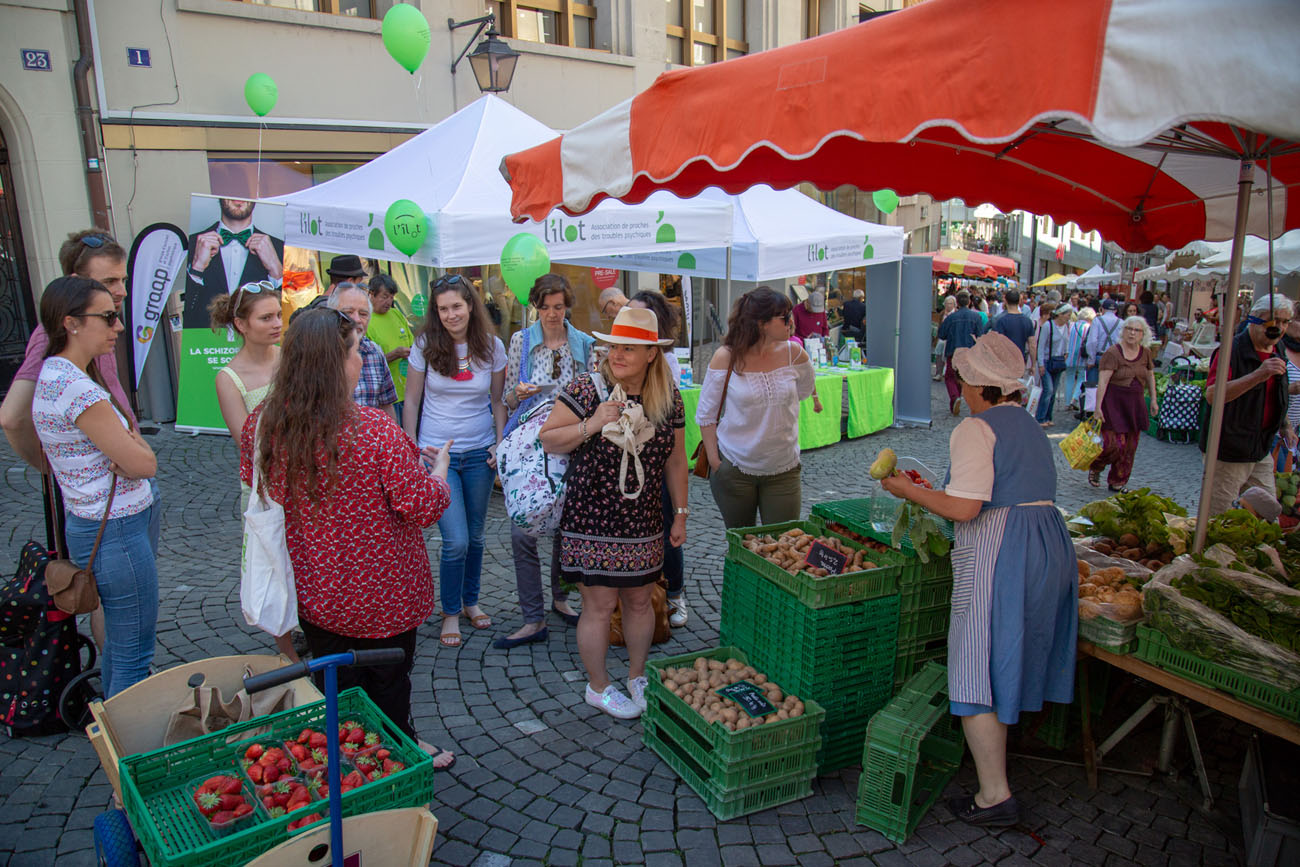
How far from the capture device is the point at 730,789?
3.06 meters

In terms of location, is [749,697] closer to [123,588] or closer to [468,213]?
[123,588]

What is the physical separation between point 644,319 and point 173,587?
12.6 ft

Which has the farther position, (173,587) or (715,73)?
(173,587)

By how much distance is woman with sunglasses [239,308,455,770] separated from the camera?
8.72 feet

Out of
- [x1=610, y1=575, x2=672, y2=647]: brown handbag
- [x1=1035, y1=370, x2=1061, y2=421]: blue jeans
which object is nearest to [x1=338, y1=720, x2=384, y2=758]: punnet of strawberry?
[x1=610, y1=575, x2=672, y2=647]: brown handbag

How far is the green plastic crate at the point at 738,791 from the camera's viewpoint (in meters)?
3.09

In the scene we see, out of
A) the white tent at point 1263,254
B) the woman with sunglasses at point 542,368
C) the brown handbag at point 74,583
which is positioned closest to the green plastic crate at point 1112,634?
the woman with sunglasses at point 542,368

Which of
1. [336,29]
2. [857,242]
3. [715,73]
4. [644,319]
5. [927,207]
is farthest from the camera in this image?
[927,207]

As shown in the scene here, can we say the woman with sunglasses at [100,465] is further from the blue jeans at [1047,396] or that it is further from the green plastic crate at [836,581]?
the blue jeans at [1047,396]

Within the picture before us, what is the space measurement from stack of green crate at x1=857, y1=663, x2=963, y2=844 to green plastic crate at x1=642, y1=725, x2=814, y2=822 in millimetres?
246

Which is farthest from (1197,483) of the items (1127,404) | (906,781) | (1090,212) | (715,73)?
(715,73)

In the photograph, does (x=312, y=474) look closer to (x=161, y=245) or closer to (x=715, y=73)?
(x=715, y=73)

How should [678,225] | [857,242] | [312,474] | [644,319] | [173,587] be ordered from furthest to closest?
[857,242]
[678,225]
[173,587]
[644,319]
[312,474]

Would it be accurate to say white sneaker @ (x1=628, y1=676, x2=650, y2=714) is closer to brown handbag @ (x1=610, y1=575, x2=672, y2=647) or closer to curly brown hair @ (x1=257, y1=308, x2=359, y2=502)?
brown handbag @ (x1=610, y1=575, x2=672, y2=647)
